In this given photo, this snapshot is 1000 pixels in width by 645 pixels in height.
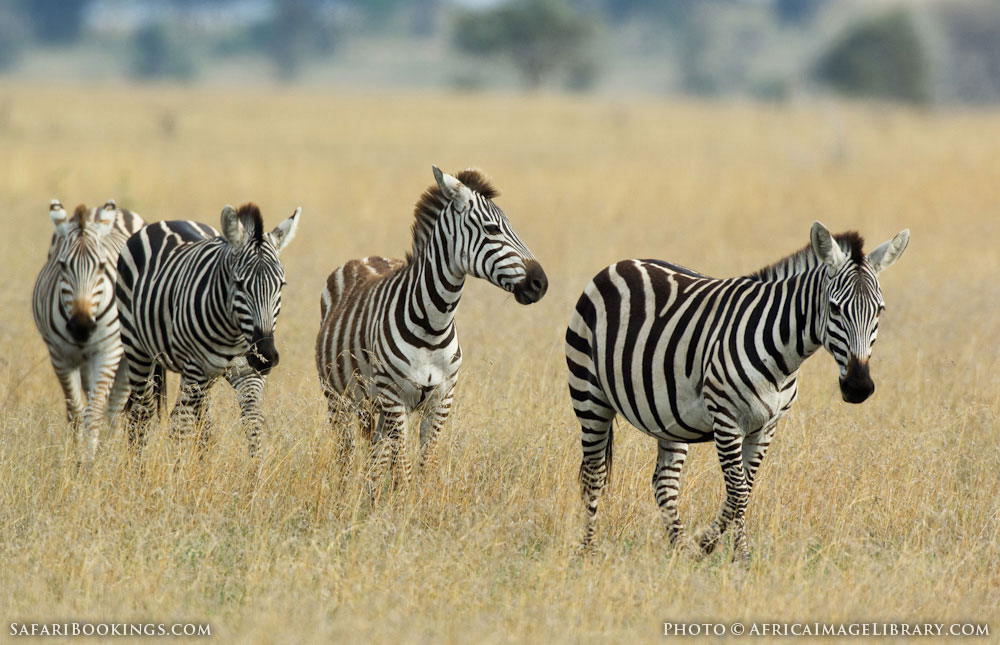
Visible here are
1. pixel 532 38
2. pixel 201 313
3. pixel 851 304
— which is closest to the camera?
pixel 851 304

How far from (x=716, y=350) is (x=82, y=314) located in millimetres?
4282

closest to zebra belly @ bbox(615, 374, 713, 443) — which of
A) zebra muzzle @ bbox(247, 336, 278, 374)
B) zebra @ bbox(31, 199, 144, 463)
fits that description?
zebra muzzle @ bbox(247, 336, 278, 374)

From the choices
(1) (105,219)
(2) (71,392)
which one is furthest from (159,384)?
(1) (105,219)

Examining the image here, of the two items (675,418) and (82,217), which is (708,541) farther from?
(82,217)

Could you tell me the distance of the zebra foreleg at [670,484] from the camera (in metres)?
6.04

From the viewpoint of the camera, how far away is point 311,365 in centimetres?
953

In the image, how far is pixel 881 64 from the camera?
5341 cm

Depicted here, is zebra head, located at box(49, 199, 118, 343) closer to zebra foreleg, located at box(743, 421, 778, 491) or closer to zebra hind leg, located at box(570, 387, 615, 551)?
zebra hind leg, located at box(570, 387, 615, 551)

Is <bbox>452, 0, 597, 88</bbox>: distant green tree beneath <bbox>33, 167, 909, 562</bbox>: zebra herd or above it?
above

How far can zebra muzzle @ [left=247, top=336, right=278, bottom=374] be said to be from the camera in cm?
632

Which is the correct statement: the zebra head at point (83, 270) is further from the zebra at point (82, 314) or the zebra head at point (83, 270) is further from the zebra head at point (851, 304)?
the zebra head at point (851, 304)

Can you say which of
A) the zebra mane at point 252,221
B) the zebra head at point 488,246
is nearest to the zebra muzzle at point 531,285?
the zebra head at point 488,246

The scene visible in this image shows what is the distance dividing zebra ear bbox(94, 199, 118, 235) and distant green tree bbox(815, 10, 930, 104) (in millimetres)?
50398

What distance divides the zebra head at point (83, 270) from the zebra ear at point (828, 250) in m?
4.76
